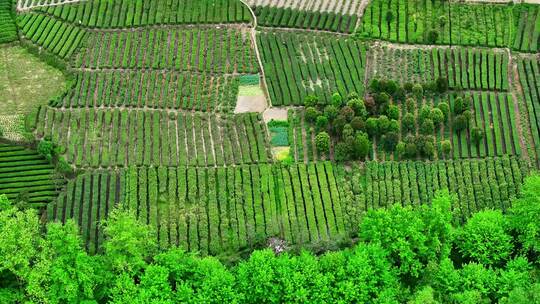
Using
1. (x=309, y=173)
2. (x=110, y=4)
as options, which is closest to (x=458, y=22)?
(x=309, y=173)

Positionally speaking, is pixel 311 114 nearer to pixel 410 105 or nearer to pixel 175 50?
pixel 410 105

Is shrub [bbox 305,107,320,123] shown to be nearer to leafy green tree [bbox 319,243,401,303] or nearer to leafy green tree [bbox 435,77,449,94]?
leafy green tree [bbox 435,77,449,94]

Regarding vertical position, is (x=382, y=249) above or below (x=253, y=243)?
above

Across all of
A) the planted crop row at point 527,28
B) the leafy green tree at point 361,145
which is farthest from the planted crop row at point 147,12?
the planted crop row at point 527,28

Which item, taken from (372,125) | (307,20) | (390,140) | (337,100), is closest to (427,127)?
(390,140)

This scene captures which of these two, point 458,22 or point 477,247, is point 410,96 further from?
point 477,247

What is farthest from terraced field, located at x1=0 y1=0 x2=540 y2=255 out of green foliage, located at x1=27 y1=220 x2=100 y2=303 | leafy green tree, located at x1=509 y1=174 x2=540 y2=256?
green foliage, located at x1=27 y1=220 x2=100 y2=303
